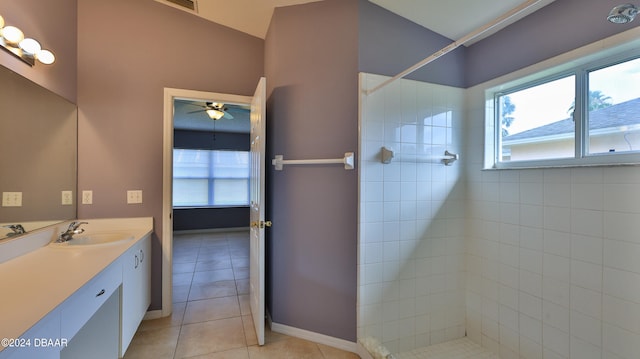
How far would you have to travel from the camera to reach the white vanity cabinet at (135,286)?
1.67 meters

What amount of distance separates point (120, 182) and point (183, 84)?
1.03 metres

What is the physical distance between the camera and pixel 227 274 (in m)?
3.45

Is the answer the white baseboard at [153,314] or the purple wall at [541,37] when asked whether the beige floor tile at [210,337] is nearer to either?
the white baseboard at [153,314]

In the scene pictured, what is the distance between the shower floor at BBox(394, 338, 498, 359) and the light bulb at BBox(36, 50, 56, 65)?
327 cm

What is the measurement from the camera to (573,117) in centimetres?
175

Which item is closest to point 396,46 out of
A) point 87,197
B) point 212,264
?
point 87,197

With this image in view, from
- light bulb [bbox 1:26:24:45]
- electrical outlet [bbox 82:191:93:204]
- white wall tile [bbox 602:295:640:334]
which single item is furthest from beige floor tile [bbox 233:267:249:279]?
white wall tile [bbox 602:295:640:334]

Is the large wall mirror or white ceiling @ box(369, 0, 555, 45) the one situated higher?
white ceiling @ box(369, 0, 555, 45)

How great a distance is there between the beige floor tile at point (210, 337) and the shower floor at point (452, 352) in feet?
4.23

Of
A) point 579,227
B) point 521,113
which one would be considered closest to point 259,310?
point 579,227

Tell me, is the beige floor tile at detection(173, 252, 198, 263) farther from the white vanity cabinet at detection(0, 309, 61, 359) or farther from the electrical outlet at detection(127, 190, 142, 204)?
the white vanity cabinet at detection(0, 309, 61, 359)

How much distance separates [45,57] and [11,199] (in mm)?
949

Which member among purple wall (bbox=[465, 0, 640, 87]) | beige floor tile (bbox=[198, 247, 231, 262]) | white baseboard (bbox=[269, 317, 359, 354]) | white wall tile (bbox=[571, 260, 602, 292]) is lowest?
beige floor tile (bbox=[198, 247, 231, 262])

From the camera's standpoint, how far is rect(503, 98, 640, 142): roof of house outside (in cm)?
149
